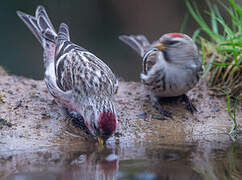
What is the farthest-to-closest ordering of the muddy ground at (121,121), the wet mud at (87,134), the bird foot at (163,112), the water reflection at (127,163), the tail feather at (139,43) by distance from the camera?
the tail feather at (139,43)
the bird foot at (163,112)
the muddy ground at (121,121)
the wet mud at (87,134)
the water reflection at (127,163)

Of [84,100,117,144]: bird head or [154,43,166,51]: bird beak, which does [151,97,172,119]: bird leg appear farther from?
[84,100,117,144]: bird head

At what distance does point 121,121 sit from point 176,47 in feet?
3.42

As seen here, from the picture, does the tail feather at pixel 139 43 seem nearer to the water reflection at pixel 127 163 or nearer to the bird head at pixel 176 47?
the bird head at pixel 176 47

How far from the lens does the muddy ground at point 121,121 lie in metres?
3.74

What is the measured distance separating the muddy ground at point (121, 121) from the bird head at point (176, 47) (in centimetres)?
68

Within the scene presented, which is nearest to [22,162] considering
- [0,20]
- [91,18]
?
[0,20]

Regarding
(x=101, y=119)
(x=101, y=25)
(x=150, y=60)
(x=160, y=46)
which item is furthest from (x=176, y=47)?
(x=101, y=25)

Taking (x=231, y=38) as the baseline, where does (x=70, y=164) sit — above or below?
below

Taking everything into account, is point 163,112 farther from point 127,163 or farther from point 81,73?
point 127,163

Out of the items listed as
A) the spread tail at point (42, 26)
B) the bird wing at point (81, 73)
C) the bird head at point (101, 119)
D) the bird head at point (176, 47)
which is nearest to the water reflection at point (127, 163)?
the bird head at point (101, 119)

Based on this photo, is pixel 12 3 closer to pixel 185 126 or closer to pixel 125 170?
pixel 185 126

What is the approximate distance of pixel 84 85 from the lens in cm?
389

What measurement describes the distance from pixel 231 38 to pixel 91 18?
614 cm

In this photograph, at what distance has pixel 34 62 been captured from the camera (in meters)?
9.16
